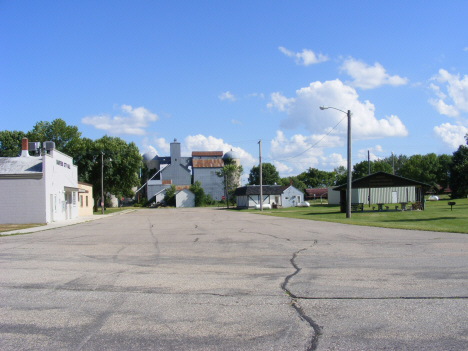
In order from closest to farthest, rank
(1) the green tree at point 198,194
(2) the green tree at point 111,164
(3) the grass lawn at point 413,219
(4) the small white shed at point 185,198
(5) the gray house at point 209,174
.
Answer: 1. (3) the grass lawn at point 413,219
2. (2) the green tree at point 111,164
3. (4) the small white shed at point 185,198
4. (1) the green tree at point 198,194
5. (5) the gray house at point 209,174

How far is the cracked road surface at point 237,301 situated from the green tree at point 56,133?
65.2 m

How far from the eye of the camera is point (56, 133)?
72062 millimetres

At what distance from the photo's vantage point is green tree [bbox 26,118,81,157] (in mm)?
71250

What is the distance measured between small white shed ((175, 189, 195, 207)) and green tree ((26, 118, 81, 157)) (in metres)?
26.0

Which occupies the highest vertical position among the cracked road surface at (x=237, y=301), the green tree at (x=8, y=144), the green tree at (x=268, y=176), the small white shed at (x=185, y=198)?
the green tree at (x=8, y=144)

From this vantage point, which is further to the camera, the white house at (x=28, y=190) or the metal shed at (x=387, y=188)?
the metal shed at (x=387, y=188)

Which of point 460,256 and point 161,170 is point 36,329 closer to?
point 460,256

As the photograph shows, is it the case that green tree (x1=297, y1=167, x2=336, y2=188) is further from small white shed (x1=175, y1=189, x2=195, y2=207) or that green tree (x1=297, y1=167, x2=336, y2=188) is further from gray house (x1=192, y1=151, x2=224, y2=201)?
small white shed (x1=175, y1=189, x2=195, y2=207)

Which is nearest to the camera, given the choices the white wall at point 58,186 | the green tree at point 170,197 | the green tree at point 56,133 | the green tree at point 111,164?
the white wall at point 58,186

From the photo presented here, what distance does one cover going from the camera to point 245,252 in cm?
1241

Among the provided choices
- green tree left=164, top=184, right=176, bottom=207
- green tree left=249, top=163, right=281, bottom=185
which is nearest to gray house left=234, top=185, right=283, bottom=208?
green tree left=164, top=184, right=176, bottom=207

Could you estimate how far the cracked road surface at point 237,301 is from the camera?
15.9ft

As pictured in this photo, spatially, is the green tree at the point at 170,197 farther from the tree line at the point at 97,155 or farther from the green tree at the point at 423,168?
the green tree at the point at 423,168

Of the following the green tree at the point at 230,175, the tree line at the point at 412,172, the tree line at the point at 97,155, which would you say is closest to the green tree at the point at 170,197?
the green tree at the point at 230,175
